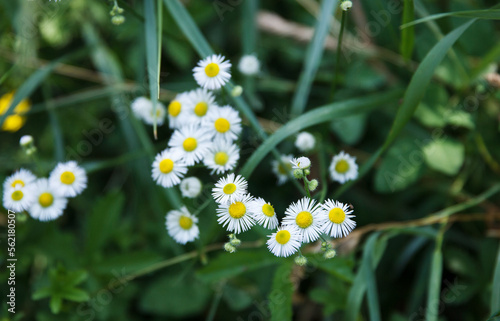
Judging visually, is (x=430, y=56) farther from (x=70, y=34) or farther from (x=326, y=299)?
(x=70, y=34)

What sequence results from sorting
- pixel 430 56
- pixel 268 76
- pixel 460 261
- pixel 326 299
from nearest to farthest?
pixel 430 56 < pixel 326 299 < pixel 460 261 < pixel 268 76

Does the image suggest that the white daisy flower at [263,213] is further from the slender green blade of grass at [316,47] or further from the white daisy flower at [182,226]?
the slender green blade of grass at [316,47]

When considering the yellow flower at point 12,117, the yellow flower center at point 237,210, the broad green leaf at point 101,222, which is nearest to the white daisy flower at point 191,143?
the yellow flower center at point 237,210

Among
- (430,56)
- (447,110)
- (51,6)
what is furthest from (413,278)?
(51,6)

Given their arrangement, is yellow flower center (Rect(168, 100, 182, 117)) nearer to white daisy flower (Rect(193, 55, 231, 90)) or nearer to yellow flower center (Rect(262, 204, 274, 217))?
white daisy flower (Rect(193, 55, 231, 90))

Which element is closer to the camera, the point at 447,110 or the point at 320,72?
the point at 447,110

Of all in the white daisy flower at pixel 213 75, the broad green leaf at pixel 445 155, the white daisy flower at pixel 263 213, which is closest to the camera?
the white daisy flower at pixel 263 213

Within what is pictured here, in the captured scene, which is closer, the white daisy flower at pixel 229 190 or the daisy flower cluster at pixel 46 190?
the white daisy flower at pixel 229 190
